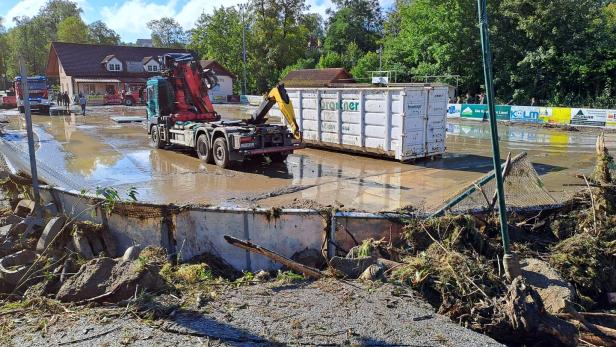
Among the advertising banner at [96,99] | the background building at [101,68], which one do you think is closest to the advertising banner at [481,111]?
the advertising banner at [96,99]

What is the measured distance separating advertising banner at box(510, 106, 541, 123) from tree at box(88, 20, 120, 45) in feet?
266

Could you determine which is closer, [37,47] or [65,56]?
[65,56]

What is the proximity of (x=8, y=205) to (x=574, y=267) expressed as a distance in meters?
9.47

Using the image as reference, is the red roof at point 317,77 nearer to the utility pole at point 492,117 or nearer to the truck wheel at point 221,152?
the truck wheel at point 221,152

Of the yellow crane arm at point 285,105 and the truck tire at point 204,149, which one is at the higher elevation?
the yellow crane arm at point 285,105

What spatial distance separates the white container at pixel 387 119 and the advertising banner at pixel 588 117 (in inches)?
543

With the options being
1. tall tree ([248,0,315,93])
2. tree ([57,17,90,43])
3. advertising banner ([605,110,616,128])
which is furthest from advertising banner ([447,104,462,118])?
tree ([57,17,90,43])

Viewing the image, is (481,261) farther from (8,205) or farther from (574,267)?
(8,205)

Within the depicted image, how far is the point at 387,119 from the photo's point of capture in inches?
588

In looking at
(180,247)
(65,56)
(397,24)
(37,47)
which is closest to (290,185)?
(180,247)

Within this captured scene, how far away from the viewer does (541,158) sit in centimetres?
1609

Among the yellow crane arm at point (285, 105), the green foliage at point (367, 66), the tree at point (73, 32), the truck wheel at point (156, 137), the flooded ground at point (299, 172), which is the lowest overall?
the flooded ground at point (299, 172)

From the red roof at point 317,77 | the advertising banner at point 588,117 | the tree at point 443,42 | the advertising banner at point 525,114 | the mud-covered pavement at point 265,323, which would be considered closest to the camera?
the mud-covered pavement at point 265,323

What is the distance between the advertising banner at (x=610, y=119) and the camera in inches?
965
